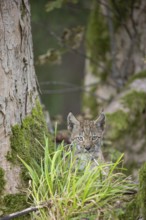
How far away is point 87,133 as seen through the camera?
6.78 meters

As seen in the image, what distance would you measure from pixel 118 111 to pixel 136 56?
56.3 inches

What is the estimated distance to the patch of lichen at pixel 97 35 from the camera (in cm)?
951

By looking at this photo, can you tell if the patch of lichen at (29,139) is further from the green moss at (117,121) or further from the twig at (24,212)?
the green moss at (117,121)

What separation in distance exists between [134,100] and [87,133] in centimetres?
144

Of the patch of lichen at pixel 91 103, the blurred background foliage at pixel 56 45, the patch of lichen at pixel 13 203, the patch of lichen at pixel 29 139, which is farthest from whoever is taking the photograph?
the blurred background foliage at pixel 56 45

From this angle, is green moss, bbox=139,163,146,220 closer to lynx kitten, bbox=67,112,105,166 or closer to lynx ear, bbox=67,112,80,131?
lynx kitten, bbox=67,112,105,166

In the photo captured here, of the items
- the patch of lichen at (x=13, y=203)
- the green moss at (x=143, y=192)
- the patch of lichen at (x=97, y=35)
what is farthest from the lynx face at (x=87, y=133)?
the patch of lichen at (x=97, y=35)

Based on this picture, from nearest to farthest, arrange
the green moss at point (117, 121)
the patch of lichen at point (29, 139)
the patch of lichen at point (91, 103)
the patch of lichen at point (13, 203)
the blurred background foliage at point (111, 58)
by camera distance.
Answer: the patch of lichen at point (13, 203), the patch of lichen at point (29, 139), the green moss at point (117, 121), the blurred background foliage at point (111, 58), the patch of lichen at point (91, 103)

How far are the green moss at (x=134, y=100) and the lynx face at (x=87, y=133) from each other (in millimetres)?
1251

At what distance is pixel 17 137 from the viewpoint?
207 inches

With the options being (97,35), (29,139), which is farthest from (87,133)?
(97,35)

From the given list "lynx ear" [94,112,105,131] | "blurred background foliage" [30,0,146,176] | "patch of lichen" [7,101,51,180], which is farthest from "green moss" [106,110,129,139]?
"patch of lichen" [7,101,51,180]

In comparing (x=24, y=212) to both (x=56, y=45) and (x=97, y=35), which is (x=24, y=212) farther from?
(x=56, y=45)

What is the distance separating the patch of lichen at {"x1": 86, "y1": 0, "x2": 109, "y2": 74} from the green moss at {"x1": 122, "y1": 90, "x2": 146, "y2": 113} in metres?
1.56
